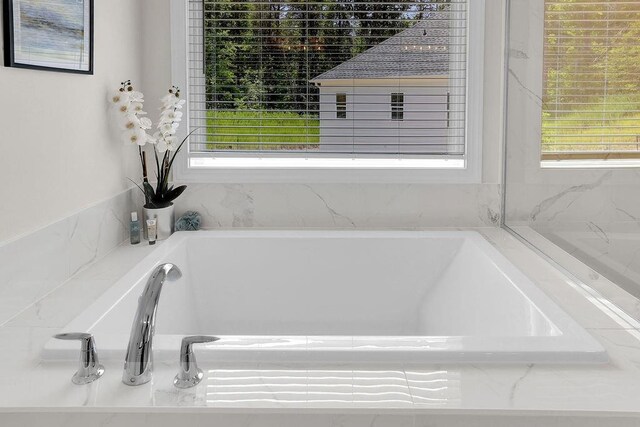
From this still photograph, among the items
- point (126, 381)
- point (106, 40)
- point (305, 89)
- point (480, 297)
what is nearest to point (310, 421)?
point (126, 381)

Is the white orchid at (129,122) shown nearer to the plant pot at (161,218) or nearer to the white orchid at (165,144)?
the white orchid at (165,144)

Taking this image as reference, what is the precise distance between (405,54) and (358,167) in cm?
54

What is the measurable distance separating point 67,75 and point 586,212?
5.64 feet

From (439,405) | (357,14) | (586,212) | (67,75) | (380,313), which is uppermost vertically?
(357,14)

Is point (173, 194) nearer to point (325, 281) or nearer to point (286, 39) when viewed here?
point (325, 281)

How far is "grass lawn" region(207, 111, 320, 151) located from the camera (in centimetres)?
299

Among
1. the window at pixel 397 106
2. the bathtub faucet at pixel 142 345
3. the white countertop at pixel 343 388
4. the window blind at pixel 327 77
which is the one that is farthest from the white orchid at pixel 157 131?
the bathtub faucet at pixel 142 345

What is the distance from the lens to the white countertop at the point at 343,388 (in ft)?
4.22

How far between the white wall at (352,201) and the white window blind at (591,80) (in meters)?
0.43

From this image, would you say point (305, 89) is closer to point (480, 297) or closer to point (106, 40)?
point (106, 40)

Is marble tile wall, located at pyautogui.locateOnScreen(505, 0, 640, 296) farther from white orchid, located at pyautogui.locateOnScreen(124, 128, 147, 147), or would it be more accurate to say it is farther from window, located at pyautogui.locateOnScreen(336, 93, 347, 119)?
white orchid, located at pyautogui.locateOnScreen(124, 128, 147, 147)

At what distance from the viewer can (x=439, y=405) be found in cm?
129

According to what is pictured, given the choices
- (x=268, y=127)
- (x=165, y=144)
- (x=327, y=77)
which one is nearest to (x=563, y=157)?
(x=327, y=77)

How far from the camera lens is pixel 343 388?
1366 mm
